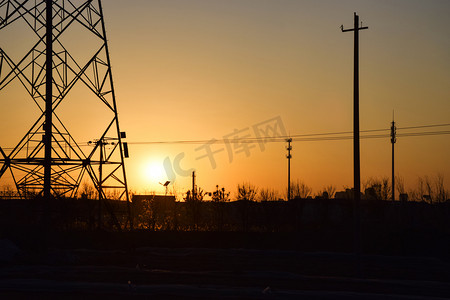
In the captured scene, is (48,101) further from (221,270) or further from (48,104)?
(221,270)

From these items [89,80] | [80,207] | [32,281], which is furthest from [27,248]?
[80,207]

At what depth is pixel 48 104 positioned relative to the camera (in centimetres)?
2678

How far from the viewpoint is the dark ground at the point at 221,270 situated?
15.8 meters

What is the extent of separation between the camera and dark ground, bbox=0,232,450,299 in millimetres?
15789

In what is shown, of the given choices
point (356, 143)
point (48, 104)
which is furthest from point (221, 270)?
point (48, 104)

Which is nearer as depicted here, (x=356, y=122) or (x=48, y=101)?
(x=356, y=122)

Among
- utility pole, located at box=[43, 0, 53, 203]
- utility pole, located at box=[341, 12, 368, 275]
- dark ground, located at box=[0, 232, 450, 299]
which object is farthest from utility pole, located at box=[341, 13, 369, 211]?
utility pole, located at box=[43, 0, 53, 203]

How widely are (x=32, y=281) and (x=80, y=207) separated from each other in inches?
1292

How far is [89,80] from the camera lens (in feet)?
92.4

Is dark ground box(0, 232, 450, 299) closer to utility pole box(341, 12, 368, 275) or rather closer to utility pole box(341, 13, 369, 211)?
utility pole box(341, 12, 368, 275)

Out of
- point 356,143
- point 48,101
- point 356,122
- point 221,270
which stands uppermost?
point 48,101

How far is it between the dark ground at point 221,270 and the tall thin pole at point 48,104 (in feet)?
10.2

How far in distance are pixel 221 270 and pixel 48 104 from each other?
1109 centimetres

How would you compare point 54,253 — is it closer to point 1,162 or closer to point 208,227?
point 1,162
